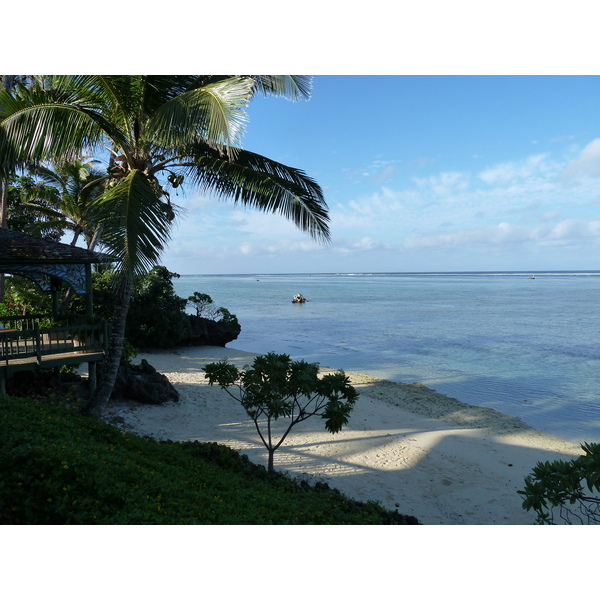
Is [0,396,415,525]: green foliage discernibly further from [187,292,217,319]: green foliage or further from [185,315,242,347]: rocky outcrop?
[187,292,217,319]: green foliage

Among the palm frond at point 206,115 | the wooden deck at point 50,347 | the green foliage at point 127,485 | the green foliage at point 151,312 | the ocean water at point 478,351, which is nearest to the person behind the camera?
the green foliage at point 127,485

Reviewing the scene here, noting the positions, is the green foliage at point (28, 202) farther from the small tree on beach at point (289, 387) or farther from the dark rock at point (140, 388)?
the small tree on beach at point (289, 387)

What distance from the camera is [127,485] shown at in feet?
13.0

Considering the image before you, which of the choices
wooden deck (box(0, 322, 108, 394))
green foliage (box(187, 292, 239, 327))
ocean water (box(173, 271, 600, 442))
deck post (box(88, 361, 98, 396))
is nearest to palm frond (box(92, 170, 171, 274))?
wooden deck (box(0, 322, 108, 394))

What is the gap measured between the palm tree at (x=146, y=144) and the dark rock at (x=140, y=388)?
1.64 metres

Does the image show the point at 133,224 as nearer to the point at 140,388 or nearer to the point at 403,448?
the point at 140,388

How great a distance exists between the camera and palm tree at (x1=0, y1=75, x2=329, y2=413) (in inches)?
210

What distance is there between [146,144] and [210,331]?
13799 mm

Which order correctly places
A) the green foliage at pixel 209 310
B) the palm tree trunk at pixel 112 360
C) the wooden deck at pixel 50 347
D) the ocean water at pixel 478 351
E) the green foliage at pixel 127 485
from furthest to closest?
the green foliage at pixel 209 310, the ocean water at pixel 478 351, the palm tree trunk at pixel 112 360, the wooden deck at pixel 50 347, the green foliage at pixel 127 485

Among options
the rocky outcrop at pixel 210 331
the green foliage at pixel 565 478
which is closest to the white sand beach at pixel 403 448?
the green foliage at pixel 565 478

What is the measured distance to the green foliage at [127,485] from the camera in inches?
136

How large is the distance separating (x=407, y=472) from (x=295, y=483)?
2162mm

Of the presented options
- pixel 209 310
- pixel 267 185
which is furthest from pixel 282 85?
pixel 209 310

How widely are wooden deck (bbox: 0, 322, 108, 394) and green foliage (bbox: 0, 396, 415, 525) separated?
1614 mm
